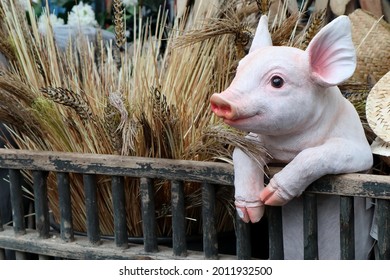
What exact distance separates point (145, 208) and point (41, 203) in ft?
0.97

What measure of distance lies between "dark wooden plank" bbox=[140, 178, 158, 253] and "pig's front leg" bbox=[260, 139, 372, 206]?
31 centimetres

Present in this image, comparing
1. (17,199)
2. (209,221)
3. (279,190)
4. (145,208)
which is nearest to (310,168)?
(279,190)

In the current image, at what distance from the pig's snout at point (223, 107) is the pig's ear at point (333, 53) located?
0.19m

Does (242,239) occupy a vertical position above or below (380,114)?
below

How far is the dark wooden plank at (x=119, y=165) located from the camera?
1.70 m

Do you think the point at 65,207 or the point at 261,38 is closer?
the point at 261,38

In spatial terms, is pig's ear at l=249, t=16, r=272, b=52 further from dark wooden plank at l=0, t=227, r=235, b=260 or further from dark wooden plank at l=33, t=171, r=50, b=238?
dark wooden plank at l=33, t=171, r=50, b=238

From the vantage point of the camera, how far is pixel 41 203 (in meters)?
1.90

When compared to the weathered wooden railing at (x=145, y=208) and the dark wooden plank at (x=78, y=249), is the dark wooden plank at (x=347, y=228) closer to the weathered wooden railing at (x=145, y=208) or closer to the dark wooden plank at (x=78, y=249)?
the weathered wooden railing at (x=145, y=208)

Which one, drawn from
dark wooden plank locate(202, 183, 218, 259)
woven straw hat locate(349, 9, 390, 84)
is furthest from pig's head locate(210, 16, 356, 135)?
woven straw hat locate(349, 9, 390, 84)

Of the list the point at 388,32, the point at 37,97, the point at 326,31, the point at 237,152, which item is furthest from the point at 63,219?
the point at 388,32

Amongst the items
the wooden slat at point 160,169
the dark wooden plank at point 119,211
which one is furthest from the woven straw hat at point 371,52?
the dark wooden plank at point 119,211

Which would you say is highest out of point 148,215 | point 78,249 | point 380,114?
point 380,114

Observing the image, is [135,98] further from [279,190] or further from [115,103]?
[279,190]
